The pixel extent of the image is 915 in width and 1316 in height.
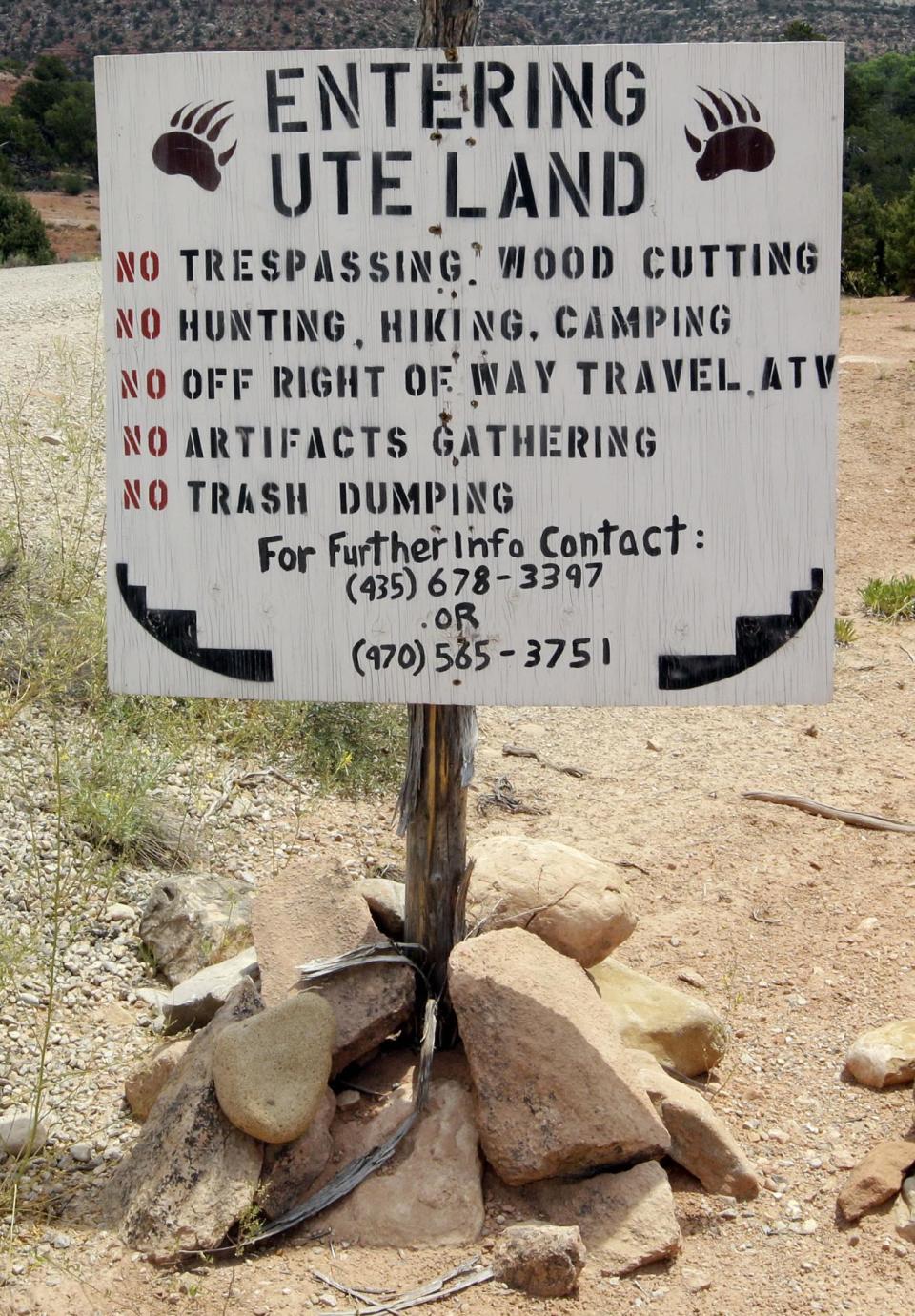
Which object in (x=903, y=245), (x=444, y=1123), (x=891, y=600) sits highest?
(x=903, y=245)

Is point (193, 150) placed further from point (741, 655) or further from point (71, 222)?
point (71, 222)

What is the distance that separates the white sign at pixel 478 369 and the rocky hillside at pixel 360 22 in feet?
145

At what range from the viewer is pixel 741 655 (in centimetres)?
260

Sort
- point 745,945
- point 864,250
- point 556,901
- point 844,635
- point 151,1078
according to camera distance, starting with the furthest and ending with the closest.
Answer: point 864,250, point 844,635, point 745,945, point 556,901, point 151,1078

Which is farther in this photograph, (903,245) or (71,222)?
(71,222)

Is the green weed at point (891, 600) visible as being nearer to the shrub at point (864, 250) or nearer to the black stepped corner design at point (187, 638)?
the black stepped corner design at point (187, 638)

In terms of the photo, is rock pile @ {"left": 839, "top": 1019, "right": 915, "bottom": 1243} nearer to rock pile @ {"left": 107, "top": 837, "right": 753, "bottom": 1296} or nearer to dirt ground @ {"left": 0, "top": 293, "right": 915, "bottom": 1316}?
dirt ground @ {"left": 0, "top": 293, "right": 915, "bottom": 1316}

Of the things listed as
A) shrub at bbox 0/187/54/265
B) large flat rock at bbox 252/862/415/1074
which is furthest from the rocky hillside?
large flat rock at bbox 252/862/415/1074

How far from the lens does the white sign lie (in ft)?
8.07

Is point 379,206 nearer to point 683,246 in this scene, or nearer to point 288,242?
point 288,242

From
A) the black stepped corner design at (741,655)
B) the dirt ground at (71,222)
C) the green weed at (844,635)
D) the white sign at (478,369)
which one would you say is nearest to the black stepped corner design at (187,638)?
the white sign at (478,369)

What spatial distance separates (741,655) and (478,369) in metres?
0.77

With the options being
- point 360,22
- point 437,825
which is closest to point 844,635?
point 437,825

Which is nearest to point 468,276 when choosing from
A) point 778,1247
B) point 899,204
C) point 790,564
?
point 790,564
